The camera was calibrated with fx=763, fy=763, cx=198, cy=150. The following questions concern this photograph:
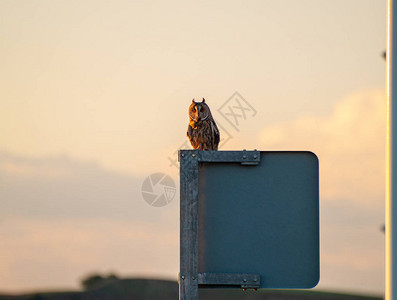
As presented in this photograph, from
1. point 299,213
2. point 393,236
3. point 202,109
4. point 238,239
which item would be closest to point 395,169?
point 393,236

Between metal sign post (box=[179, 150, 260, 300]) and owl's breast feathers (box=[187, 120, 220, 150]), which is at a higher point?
owl's breast feathers (box=[187, 120, 220, 150])

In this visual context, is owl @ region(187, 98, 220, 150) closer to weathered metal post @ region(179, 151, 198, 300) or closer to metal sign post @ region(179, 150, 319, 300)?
metal sign post @ region(179, 150, 319, 300)

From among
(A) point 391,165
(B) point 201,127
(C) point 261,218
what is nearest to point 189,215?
(C) point 261,218

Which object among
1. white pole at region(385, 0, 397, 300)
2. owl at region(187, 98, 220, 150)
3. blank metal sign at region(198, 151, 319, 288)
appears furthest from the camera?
owl at region(187, 98, 220, 150)

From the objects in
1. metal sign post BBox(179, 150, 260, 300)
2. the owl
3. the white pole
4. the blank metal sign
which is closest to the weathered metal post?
metal sign post BBox(179, 150, 260, 300)

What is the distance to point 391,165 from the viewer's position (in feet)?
14.3

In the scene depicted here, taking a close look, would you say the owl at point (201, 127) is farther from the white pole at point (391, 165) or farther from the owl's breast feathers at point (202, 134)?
the white pole at point (391, 165)

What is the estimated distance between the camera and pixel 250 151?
467cm

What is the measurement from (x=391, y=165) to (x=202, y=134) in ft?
28.2

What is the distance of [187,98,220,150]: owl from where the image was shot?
12.9 metres

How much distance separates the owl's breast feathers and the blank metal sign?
26.4ft

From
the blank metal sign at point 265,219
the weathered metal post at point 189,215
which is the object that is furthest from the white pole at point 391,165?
the weathered metal post at point 189,215

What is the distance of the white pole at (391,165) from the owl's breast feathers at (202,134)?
330 inches

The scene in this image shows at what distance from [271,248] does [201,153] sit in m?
0.74
